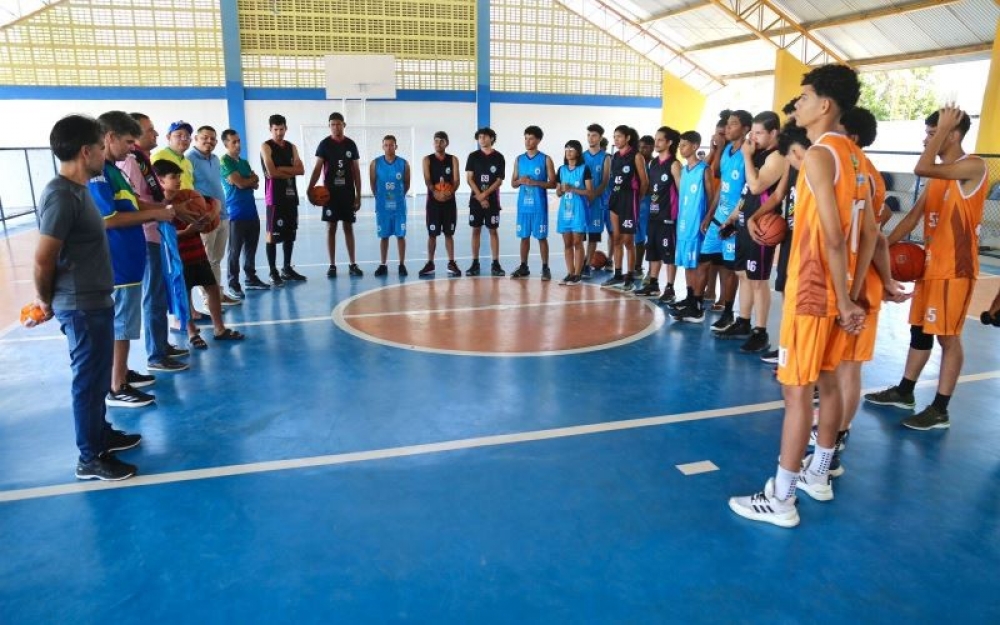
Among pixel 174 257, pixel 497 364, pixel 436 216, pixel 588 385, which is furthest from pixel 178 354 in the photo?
pixel 436 216

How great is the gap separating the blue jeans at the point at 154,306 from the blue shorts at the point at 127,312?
1.95 feet

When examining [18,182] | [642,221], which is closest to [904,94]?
[642,221]

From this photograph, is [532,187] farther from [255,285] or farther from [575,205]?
[255,285]

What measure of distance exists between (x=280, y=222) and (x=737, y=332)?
554 cm

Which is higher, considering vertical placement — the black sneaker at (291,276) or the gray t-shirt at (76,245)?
the gray t-shirt at (76,245)

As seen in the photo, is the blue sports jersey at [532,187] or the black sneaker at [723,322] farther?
the blue sports jersey at [532,187]

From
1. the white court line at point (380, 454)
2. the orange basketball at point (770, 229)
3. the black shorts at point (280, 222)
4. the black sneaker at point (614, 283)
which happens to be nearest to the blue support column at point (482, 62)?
the black shorts at point (280, 222)

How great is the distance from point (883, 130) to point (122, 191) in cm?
2662

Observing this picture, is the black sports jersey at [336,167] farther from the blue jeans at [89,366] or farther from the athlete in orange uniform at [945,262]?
the athlete in orange uniform at [945,262]

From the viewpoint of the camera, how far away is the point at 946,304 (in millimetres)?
3982

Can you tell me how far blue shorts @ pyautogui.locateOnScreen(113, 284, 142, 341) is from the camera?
4.37m

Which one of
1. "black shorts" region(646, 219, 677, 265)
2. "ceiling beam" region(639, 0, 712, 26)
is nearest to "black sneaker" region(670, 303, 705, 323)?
"black shorts" region(646, 219, 677, 265)

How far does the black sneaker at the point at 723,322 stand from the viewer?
6.28m

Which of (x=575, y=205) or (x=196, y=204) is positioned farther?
(x=575, y=205)
